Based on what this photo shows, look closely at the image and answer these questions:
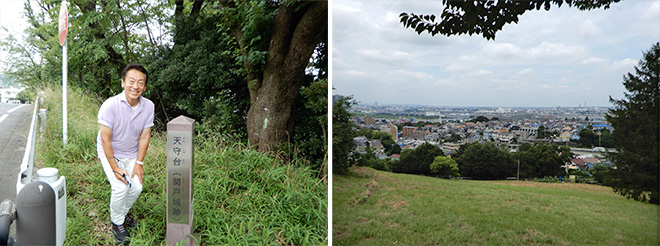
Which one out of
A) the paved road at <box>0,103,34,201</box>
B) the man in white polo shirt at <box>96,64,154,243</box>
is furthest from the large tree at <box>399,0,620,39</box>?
the paved road at <box>0,103,34,201</box>

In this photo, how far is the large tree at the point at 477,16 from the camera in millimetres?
2674

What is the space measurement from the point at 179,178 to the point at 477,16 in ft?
8.60

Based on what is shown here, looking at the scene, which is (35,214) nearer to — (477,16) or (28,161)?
(28,161)

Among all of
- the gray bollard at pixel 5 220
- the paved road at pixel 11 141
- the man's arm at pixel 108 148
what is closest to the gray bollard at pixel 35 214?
the gray bollard at pixel 5 220

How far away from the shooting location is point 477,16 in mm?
2773

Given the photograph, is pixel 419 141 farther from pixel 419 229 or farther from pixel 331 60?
pixel 331 60

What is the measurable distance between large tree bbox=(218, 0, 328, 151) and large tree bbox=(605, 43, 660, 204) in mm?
2624

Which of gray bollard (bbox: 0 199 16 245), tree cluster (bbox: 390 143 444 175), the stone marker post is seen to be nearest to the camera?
gray bollard (bbox: 0 199 16 245)

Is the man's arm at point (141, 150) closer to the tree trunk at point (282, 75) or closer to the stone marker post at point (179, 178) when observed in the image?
Result: the stone marker post at point (179, 178)

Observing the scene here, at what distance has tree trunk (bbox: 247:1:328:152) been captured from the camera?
11.6 feet

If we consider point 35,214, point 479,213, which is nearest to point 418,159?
point 479,213

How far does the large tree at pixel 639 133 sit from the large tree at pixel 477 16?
0.59 meters

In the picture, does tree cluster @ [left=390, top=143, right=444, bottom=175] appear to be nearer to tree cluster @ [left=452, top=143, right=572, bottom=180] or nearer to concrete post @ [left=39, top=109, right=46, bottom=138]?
tree cluster @ [left=452, top=143, right=572, bottom=180]

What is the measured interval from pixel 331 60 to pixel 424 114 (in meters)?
1.00
